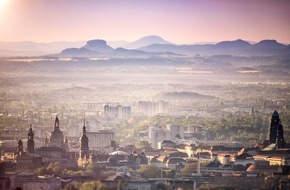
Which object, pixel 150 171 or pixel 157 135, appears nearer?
pixel 150 171

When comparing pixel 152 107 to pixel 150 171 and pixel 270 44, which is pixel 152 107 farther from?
pixel 150 171

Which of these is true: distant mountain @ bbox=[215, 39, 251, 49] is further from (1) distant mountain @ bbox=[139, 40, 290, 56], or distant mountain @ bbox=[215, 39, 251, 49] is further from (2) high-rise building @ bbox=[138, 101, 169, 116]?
(2) high-rise building @ bbox=[138, 101, 169, 116]

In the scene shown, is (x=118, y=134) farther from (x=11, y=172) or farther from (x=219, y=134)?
(x=11, y=172)

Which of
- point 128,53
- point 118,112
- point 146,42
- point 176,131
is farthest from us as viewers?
point 128,53

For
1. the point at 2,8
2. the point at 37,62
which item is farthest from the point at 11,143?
the point at 37,62

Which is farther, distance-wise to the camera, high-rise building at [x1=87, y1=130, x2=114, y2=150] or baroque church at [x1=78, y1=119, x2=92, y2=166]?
high-rise building at [x1=87, y1=130, x2=114, y2=150]

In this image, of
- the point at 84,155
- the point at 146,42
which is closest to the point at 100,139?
the point at 84,155

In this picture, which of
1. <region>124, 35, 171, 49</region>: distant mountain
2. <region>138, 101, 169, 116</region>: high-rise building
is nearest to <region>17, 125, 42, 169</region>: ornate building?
<region>138, 101, 169, 116</region>: high-rise building
